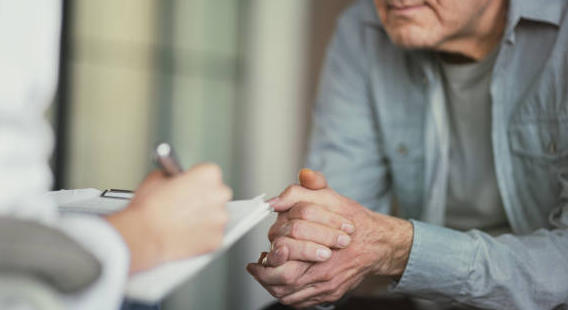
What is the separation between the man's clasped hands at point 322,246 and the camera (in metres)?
0.94

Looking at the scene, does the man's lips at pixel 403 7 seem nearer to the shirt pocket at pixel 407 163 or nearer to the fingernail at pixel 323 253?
the shirt pocket at pixel 407 163

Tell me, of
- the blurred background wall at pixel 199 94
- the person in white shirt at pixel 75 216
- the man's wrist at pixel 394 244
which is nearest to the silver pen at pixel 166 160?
the person in white shirt at pixel 75 216

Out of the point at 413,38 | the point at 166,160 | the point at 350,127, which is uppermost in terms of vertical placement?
the point at 413,38

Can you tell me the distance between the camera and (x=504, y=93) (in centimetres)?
126

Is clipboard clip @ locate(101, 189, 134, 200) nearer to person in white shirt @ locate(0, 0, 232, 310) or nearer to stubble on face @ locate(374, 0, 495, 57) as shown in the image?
person in white shirt @ locate(0, 0, 232, 310)

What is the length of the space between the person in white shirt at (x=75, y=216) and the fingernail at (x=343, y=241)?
0.40m

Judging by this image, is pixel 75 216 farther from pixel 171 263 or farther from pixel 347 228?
pixel 347 228

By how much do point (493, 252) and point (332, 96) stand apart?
2.17 ft

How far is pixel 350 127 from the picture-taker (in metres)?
1.51

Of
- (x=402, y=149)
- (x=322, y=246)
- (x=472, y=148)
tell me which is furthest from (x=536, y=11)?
(x=322, y=246)

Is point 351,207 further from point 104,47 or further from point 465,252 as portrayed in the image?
point 104,47

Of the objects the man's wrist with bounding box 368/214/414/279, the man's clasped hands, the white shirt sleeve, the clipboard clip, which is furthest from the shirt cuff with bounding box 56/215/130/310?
the man's wrist with bounding box 368/214/414/279

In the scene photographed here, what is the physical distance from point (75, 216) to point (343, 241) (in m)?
0.51

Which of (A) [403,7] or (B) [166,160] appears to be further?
(A) [403,7]
